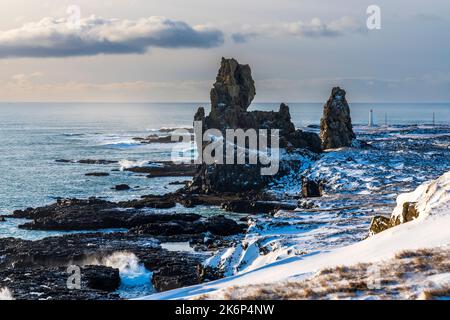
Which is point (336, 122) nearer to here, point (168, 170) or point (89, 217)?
point (168, 170)

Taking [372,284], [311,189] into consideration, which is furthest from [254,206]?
[372,284]

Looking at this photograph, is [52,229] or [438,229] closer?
[438,229]

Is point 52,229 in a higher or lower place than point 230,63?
lower

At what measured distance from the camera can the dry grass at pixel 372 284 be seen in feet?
50.8

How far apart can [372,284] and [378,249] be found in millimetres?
5242

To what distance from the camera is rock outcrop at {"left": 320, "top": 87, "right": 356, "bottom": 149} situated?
97625 mm

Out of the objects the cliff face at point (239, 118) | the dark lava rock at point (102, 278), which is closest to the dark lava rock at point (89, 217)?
the cliff face at point (239, 118)

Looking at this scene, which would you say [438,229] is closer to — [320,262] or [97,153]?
[320,262]

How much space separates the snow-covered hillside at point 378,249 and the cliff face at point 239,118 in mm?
56489
